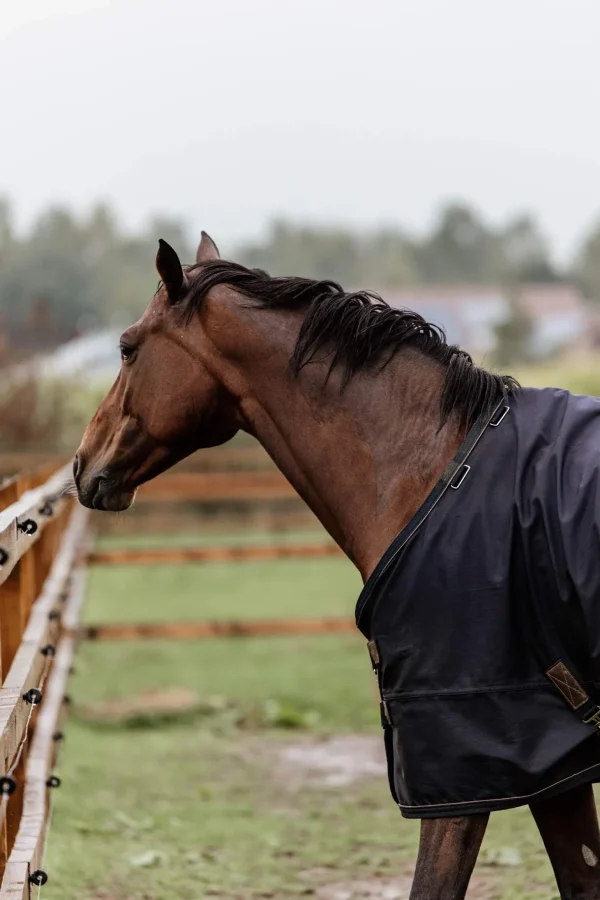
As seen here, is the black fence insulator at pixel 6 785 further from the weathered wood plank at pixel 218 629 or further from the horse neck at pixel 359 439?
Answer: the weathered wood plank at pixel 218 629

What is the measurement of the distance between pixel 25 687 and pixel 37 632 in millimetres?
740

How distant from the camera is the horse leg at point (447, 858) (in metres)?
2.51

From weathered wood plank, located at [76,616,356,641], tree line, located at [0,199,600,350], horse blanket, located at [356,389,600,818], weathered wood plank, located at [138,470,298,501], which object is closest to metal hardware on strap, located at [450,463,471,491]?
horse blanket, located at [356,389,600,818]

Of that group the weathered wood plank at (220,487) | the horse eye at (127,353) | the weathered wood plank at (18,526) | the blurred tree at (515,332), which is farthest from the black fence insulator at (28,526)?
the blurred tree at (515,332)

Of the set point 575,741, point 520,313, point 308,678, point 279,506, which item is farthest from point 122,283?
point 575,741

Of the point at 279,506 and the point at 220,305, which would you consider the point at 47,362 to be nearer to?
the point at 279,506

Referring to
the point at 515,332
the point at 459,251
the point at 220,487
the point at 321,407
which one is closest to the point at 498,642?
the point at 321,407

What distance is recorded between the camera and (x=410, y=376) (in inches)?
112

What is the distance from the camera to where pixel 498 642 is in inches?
99.1

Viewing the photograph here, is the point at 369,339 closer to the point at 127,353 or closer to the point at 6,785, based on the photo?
the point at 127,353

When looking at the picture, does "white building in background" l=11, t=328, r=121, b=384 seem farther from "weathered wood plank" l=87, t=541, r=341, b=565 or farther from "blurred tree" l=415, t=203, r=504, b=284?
"blurred tree" l=415, t=203, r=504, b=284

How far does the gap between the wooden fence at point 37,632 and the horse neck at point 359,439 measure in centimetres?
73

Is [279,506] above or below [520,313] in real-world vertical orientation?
below

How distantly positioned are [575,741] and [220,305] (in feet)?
4.61
